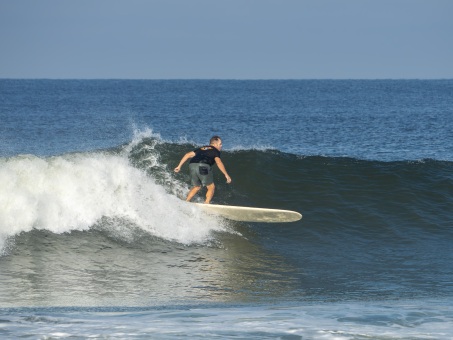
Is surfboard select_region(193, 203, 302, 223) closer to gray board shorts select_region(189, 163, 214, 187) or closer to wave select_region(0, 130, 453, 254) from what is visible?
wave select_region(0, 130, 453, 254)

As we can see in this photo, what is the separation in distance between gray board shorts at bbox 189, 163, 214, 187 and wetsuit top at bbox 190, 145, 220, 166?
0.27 feet

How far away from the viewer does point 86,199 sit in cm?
1498

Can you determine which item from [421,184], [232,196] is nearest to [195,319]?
[232,196]

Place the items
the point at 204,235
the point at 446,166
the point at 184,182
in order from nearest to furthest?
the point at 204,235 → the point at 184,182 → the point at 446,166

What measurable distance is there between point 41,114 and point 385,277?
52.5 meters

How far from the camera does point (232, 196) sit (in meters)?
18.0

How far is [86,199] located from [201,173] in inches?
93.3

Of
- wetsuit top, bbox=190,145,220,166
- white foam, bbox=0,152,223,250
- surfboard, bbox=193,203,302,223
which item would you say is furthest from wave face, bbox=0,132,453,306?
wetsuit top, bbox=190,145,220,166

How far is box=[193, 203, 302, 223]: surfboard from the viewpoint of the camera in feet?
50.0

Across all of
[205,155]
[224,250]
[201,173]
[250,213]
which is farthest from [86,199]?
[250,213]

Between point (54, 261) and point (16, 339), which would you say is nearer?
point (16, 339)

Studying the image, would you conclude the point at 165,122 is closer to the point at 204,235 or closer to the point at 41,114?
the point at 41,114

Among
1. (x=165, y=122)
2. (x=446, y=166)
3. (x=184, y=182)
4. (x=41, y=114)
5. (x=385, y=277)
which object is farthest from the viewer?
(x=41, y=114)

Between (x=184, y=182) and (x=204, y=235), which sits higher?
(x=184, y=182)
